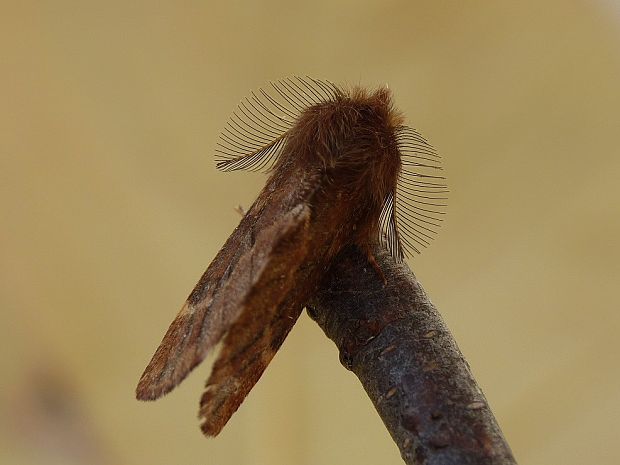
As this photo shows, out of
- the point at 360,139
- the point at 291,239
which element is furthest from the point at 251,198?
the point at 291,239

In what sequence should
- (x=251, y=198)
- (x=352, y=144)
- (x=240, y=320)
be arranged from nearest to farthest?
(x=240, y=320)
(x=352, y=144)
(x=251, y=198)

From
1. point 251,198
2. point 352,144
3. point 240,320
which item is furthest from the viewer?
point 251,198

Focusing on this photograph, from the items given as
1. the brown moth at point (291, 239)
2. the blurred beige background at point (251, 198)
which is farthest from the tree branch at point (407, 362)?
the blurred beige background at point (251, 198)

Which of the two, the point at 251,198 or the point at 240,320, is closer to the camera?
the point at 240,320

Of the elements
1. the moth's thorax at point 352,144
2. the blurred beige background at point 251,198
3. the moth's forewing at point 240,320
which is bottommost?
the moth's forewing at point 240,320

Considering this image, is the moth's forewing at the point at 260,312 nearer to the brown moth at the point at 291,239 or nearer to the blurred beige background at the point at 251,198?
the brown moth at the point at 291,239

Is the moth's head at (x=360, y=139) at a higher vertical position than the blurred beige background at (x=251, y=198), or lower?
lower

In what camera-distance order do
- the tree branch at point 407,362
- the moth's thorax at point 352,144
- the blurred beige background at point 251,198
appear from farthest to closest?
the blurred beige background at point 251,198 < the moth's thorax at point 352,144 < the tree branch at point 407,362

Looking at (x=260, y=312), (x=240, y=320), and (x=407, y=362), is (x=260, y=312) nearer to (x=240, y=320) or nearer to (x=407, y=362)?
(x=240, y=320)
